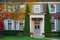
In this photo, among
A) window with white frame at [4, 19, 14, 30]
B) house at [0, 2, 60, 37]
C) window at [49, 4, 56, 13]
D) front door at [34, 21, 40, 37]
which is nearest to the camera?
house at [0, 2, 60, 37]

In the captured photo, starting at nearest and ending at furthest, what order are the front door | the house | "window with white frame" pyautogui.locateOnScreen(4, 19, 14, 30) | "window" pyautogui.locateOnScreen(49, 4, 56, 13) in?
the house, the front door, "window with white frame" pyautogui.locateOnScreen(4, 19, 14, 30), "window" pyautogui.locateOnScreen(49, 4, 56, 13)

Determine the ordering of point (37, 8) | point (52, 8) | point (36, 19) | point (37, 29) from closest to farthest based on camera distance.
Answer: point (36, 19), point (37, 29), point (37, 8), point (52, 8)

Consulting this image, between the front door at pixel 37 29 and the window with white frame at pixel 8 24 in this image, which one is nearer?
the front door at pixel 37 29

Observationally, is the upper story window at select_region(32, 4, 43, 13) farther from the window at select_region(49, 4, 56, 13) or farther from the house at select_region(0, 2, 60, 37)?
the window at select_region(49, 4, 56, 13)

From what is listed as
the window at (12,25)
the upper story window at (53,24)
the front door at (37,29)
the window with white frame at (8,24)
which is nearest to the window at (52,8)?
the upper story window at (53,24)

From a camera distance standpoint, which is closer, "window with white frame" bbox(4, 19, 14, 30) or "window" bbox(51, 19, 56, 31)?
"window" bbox(51, 19, 56, 31)

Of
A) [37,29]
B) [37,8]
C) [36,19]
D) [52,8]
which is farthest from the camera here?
[52,8]

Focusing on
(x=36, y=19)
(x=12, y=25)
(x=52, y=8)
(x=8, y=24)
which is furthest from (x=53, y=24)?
(x=8, y=24)

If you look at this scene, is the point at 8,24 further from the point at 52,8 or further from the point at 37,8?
the point at 52,8

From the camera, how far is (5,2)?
711 inches

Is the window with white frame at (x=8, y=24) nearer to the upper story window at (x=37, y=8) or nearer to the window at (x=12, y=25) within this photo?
the window at (x=12, y=25)

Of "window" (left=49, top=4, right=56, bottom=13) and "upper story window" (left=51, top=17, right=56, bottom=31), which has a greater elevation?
"window" (left=49, top=4, right=56, bottom=13)

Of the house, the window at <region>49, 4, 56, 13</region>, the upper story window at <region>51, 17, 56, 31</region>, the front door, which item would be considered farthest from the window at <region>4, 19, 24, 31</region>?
the window at <region>49, 4, 56, 13</region>

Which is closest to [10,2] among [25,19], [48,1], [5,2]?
[5,2]
